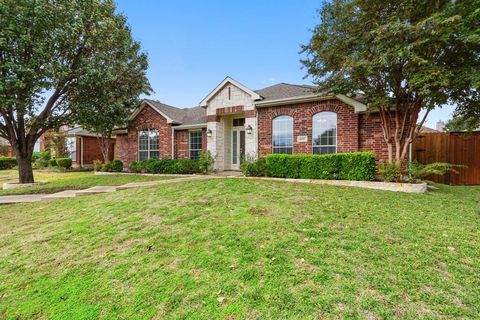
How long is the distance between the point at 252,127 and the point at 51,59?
29.9 ft

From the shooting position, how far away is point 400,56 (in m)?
6.69

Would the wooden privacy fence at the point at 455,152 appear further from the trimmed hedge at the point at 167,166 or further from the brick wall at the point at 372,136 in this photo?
the trimmed hedge at the point at 167,166

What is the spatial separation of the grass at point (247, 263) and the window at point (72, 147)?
786 inches

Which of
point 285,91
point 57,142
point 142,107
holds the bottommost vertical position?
point 57,142

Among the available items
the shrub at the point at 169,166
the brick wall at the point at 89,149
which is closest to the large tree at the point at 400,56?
the shrub at the point at 169,166

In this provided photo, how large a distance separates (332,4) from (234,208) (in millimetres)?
7873

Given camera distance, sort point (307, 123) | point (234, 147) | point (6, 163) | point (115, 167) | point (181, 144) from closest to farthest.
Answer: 1. point (307, 123)
2. point (234, 147)
3. point (181, 144)
4. point (115, 167)
5. point (6, 163)

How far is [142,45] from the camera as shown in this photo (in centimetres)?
1582

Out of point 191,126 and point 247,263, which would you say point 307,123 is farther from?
point 247,263

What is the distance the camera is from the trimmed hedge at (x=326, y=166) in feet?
28.2

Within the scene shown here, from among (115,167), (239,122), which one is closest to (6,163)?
(115,167)

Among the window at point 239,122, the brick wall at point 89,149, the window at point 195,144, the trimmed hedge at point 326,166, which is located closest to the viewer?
the trimmed hedge at point 326,166

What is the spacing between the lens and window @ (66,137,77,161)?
22.8 m

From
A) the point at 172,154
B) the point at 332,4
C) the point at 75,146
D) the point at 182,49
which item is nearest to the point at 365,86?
the point at 332,4
